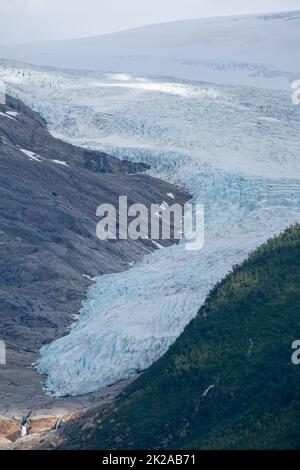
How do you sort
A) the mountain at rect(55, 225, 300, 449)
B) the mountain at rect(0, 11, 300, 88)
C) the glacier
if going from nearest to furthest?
the mountain at rect(55, 225, 300, 449), the glacier, the mountain at rect(0, 11, 300, 88)

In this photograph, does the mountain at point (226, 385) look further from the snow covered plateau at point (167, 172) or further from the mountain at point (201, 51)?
the mountain at point (201, 51)

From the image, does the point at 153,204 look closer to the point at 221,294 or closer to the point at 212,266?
the point at 212,266

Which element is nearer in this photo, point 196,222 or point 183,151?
point 196,222

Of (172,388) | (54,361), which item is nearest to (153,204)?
(54,361)
